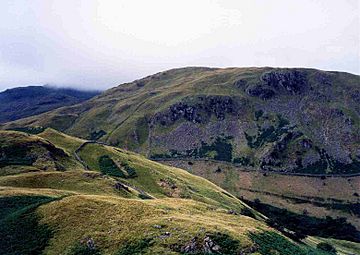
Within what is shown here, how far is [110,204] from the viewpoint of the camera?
8106 centimetres

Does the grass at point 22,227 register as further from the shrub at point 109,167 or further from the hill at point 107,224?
the shrub at point 109,167

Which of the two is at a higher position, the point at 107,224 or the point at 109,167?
the point at 107,224

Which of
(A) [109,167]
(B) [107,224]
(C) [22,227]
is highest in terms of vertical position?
(B) [107,224]

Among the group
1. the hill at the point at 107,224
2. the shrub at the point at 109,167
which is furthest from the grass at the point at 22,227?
the shrub at the point at 109,167

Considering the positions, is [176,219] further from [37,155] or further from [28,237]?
[37,155]

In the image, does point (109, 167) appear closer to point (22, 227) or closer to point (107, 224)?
point (22, 227)

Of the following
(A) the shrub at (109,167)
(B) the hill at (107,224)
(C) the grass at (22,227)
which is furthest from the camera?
(A) the shrub at (109,167)

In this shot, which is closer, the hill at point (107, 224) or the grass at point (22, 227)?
the hill at point (107, 224)

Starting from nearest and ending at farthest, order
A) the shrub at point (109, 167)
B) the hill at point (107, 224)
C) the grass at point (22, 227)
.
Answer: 1. the hill at point (107, 224)
2. the grass at point (22, 227)
3. the shrub at point (109, 167)

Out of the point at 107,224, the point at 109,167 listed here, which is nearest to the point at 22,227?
the point at 107,224

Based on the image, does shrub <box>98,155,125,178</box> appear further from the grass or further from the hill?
the grass

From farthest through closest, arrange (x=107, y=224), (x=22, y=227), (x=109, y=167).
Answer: (x=109, y=167) → (x=22, y=227) → (x=107, y=224)

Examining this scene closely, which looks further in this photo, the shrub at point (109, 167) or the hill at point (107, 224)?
the shrub at point (109, 167)

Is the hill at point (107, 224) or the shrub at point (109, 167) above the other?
the hill at point (107, 224)
